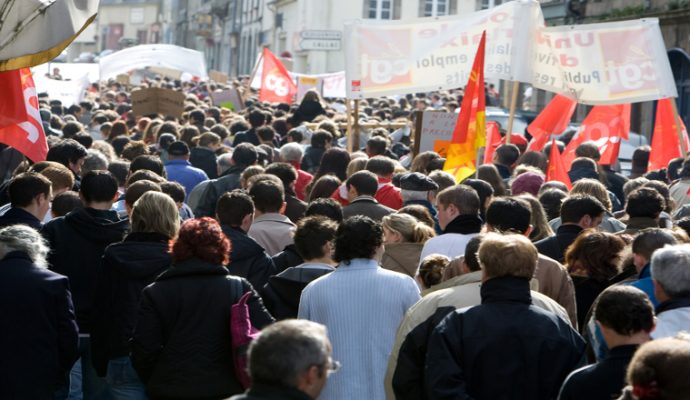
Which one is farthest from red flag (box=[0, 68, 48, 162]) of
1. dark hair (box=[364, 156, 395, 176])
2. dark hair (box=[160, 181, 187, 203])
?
dark hair (box=[364, 156, 395, 176])

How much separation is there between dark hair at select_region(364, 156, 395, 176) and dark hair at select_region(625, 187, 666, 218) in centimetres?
267

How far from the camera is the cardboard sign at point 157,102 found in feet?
→ 65.4

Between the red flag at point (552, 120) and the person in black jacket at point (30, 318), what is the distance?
356 inches

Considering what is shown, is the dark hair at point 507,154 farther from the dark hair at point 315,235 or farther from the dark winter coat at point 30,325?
the dark winter coat at point 30,325

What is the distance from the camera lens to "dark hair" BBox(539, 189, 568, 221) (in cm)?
938

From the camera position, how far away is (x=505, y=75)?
13938 mm

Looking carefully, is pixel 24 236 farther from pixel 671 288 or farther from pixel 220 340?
pixel 671 288

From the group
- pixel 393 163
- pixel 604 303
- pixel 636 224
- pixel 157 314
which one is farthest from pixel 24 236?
pixel 393 163

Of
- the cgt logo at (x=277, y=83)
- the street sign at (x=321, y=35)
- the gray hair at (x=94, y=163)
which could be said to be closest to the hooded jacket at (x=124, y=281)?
the gray hair at (x=94, y=163)

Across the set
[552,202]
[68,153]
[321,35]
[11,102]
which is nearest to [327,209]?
[11,102]

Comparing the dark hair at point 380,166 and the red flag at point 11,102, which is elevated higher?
the red flag at point 11,102

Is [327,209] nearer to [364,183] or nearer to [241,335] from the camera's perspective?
[364,183]

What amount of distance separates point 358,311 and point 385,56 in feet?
27.0

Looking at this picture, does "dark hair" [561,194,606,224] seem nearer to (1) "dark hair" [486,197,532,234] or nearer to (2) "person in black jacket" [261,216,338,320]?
(1) "dark hair" [486,197,532,234]
